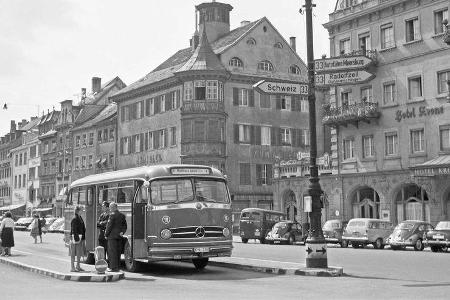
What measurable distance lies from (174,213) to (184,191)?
0.79 meters

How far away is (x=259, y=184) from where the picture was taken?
60500mm

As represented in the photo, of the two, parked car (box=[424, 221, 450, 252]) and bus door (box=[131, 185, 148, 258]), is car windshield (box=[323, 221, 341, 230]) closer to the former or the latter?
parked car (box=[424, 221, 450, 252])

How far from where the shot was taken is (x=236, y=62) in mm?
61156

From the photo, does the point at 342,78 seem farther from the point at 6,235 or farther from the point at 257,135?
the point at 257,135

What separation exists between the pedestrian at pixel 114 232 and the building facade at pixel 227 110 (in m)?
38.6

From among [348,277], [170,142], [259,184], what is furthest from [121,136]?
[348,277]

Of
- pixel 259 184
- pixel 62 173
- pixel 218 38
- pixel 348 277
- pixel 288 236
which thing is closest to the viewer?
pixel 348 277

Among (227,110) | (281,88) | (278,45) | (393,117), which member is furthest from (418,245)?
(278,45)

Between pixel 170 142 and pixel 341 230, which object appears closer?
pixel 341 230

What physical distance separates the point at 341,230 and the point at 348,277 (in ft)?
72.3

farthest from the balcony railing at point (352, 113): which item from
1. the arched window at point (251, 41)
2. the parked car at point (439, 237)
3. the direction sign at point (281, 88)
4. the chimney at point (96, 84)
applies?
the chimney at point (96, 84)

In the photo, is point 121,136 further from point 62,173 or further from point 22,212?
point 22,212

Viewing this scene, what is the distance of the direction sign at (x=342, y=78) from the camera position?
18297 mm

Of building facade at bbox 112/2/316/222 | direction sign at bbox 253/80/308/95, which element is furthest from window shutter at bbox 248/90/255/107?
direction sign at bbox 253/80/308/95
